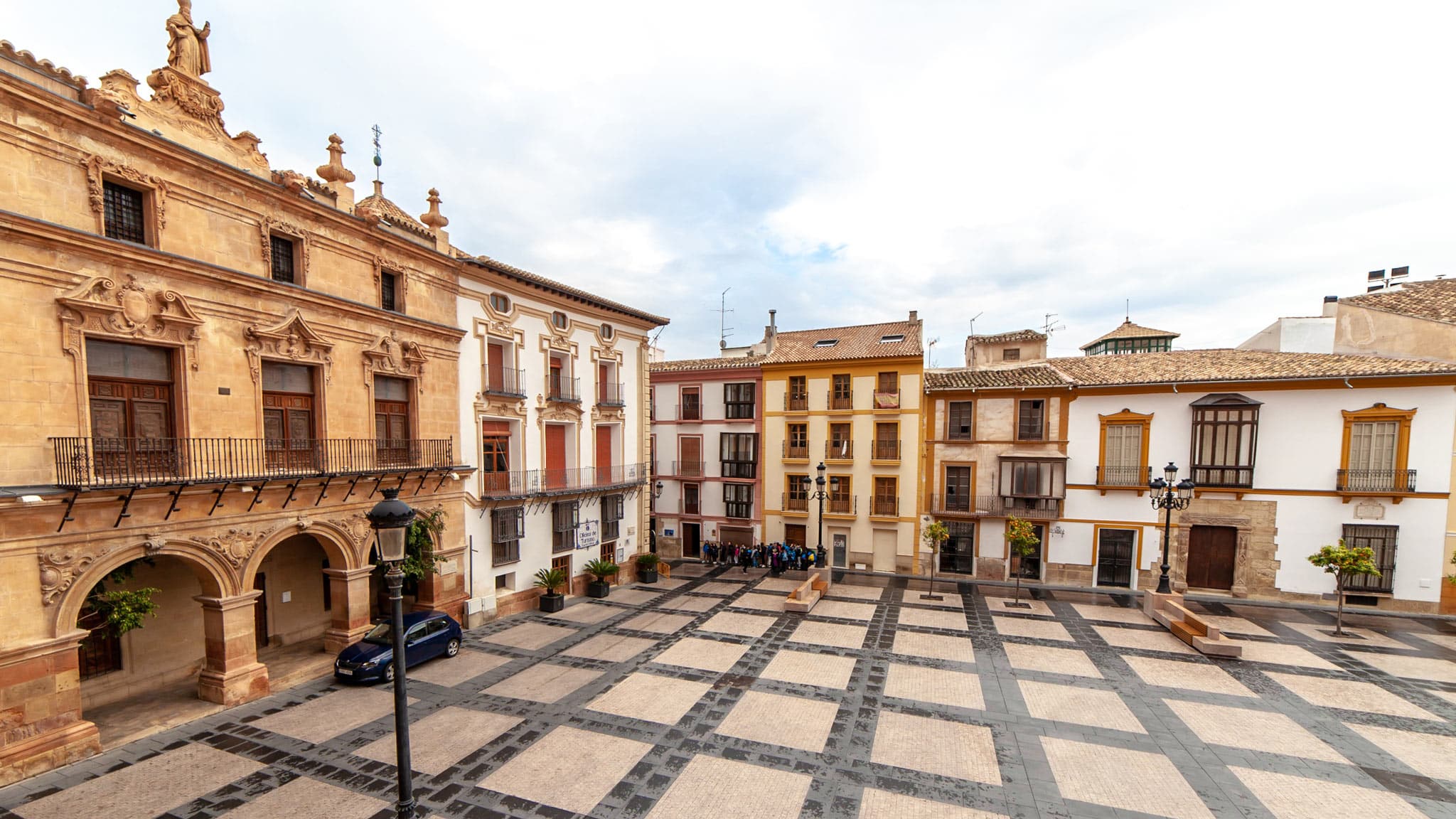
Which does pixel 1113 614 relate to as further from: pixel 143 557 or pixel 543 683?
pixel 143 557

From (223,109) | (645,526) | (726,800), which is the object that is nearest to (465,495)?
(645,526)

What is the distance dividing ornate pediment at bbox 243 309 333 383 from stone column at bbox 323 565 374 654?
5354mm

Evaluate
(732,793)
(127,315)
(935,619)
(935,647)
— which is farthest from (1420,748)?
(127,315)

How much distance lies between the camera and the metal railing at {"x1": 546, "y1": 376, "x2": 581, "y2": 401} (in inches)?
792

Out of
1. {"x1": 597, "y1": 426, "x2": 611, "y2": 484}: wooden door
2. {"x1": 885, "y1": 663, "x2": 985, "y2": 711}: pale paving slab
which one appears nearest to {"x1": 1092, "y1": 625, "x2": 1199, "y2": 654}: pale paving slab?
{"x1": 885, "y1": 663, "x2": 985, "y2": 711}: pale paving slab

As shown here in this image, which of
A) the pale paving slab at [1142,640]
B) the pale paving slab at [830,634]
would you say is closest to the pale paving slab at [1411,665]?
the pale paving slab at [1142,640]

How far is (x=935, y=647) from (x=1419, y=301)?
2466 cm

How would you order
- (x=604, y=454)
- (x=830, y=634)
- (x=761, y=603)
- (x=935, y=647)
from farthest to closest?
(x=604, y=454)
(x=761, y=603)
(x=830, y=634)
(x=935, y=647)

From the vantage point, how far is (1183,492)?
821 inches

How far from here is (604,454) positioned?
2291 centimetres

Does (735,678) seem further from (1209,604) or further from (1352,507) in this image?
(1352,507)

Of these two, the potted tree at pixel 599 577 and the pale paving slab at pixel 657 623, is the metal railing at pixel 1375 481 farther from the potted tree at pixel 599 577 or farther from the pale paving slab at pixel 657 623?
the potted tree at pixel 599 577

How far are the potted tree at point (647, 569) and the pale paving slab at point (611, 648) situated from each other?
6.41 meters

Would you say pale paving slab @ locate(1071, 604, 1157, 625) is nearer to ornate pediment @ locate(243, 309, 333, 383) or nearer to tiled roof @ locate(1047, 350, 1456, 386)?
tiled roof @ locate(1047, 350, 1456, 386)
